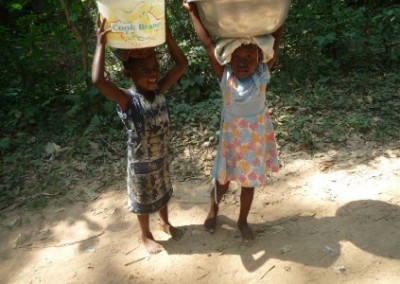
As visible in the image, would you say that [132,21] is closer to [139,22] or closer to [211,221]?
[139,22]

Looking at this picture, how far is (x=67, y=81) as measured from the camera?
4.55 metres

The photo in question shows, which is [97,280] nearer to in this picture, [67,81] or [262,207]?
[262,207]

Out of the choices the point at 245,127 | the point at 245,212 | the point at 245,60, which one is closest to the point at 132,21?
the point at 245,60

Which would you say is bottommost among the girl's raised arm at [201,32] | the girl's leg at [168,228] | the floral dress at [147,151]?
the girl's leg at [168,228]

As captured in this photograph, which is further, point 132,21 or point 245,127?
point 245,127

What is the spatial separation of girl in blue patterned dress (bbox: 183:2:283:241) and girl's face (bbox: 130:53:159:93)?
0.36m

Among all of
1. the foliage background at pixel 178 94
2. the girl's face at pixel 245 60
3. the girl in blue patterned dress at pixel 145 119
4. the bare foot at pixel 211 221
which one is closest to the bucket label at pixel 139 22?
the girl in blue patterned dress at pixel 145 119

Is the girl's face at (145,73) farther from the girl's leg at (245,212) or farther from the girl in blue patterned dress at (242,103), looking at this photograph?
the girl's leg at (245,212)

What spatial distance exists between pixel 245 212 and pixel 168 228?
55cm

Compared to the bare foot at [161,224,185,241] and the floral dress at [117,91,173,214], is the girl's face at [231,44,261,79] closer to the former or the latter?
the floral dress at [117,91,173,214]

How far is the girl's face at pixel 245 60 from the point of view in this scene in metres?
2.21

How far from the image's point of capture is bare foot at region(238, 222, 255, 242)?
265 cm

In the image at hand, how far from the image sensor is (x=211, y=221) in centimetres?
281

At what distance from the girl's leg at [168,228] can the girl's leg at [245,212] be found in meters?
0.43
